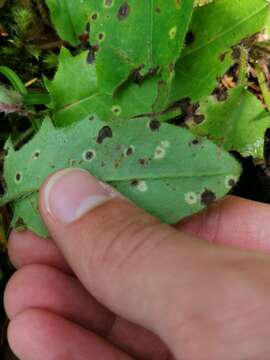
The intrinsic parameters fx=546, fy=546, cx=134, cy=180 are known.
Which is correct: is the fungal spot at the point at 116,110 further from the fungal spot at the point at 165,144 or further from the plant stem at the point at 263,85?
the plant stem at the point at 263,85

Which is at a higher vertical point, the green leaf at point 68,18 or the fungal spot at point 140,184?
the green leaf at point 68,18

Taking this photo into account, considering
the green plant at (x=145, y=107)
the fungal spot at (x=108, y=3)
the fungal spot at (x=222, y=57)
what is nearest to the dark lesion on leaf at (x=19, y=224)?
the green plant at (x=145, y=107)

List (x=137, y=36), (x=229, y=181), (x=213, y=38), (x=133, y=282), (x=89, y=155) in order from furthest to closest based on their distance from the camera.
→ (x=213, y=38) → (x=137, y=36) → (x=89, y=155) → (x=229, y=181) → (x=133, y=282)

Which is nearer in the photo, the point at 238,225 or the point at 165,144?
the point at 165,144

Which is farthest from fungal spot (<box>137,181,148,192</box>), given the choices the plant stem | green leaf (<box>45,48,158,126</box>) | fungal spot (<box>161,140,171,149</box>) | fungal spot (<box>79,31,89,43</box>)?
the plant stem

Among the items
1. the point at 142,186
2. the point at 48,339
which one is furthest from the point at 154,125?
the point at 48,339

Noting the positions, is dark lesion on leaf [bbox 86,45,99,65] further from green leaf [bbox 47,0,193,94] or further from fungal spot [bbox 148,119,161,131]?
fungal spot [bbox 148,119,161,131]

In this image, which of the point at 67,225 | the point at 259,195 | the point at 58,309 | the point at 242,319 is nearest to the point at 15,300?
the point at 58,309

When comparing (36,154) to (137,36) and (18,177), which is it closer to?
(18,177)
